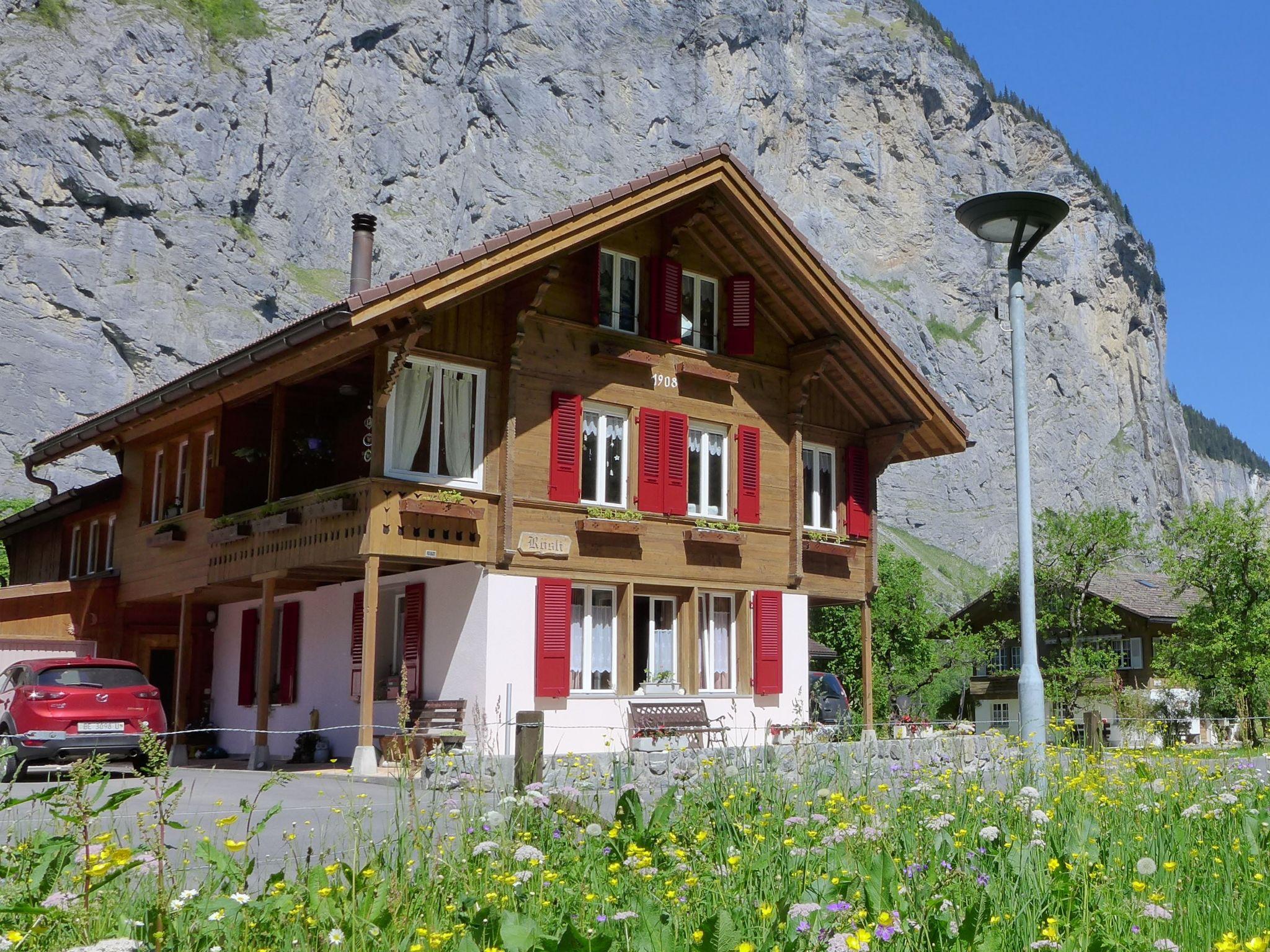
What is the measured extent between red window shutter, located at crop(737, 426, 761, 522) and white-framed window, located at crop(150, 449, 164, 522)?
10.4 m

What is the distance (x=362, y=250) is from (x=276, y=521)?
5.28 m

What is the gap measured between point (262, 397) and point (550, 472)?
4972mm

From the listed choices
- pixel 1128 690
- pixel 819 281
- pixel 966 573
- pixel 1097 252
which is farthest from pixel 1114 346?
pixel 1128 690

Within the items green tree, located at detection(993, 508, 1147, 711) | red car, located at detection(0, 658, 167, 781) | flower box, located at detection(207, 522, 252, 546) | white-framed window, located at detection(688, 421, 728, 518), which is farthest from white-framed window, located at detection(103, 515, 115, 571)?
green tree, located at detection(993, 508, 1147, 711)

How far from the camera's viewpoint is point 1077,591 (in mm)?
44938

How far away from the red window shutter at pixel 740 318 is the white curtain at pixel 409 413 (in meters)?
5.85

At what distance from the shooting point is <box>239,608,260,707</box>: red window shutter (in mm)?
23281

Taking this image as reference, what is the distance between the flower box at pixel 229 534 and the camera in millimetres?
20375

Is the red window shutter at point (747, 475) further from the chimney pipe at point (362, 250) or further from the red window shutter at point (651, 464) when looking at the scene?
the chimney pipe at point (362, 250)

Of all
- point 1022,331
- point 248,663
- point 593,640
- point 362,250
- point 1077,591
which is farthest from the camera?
point 1077,591

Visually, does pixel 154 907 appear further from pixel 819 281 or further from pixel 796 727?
pixel 819 281

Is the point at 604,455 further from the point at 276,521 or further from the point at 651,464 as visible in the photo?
the point at 276,521

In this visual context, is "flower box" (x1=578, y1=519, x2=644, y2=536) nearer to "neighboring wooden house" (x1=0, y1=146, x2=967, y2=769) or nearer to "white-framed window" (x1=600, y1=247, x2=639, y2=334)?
"neighboring wooden house" (x1=0, y1=146, x2=967, y2=769)

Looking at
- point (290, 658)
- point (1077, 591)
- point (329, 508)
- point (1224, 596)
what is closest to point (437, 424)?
point (329, 508)
